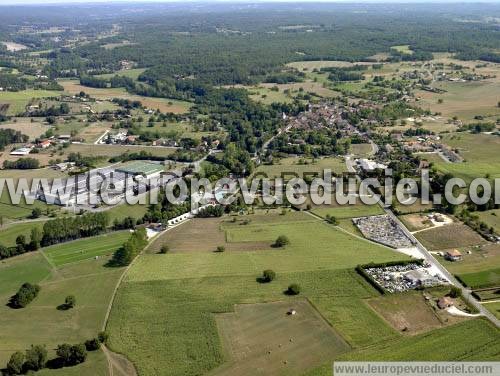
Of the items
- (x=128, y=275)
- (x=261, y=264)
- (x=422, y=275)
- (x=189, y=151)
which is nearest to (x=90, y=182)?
(x=189, y=151)

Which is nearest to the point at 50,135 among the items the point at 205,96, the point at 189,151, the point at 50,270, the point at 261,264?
the point at 189,151

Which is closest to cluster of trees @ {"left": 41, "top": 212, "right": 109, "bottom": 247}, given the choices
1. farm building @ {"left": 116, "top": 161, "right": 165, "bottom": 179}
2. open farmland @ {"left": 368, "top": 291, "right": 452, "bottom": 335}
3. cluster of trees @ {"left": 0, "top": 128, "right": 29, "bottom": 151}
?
farm building @ {"left": 116, "top": 161, "right": 165, "bottom": 179}

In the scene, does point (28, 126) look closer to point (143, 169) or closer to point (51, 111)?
→ point (51, 111)

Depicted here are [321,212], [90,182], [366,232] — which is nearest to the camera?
[366,232]

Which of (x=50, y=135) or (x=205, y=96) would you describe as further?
(x=205, y=96)

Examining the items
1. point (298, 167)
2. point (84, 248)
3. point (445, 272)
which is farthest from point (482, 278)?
point (84, 248)

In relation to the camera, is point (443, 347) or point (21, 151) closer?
point (443, 347)

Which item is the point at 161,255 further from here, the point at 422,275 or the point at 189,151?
the point at 189,151

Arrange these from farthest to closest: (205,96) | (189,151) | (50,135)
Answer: (205,96), (50,135), (189,151)
